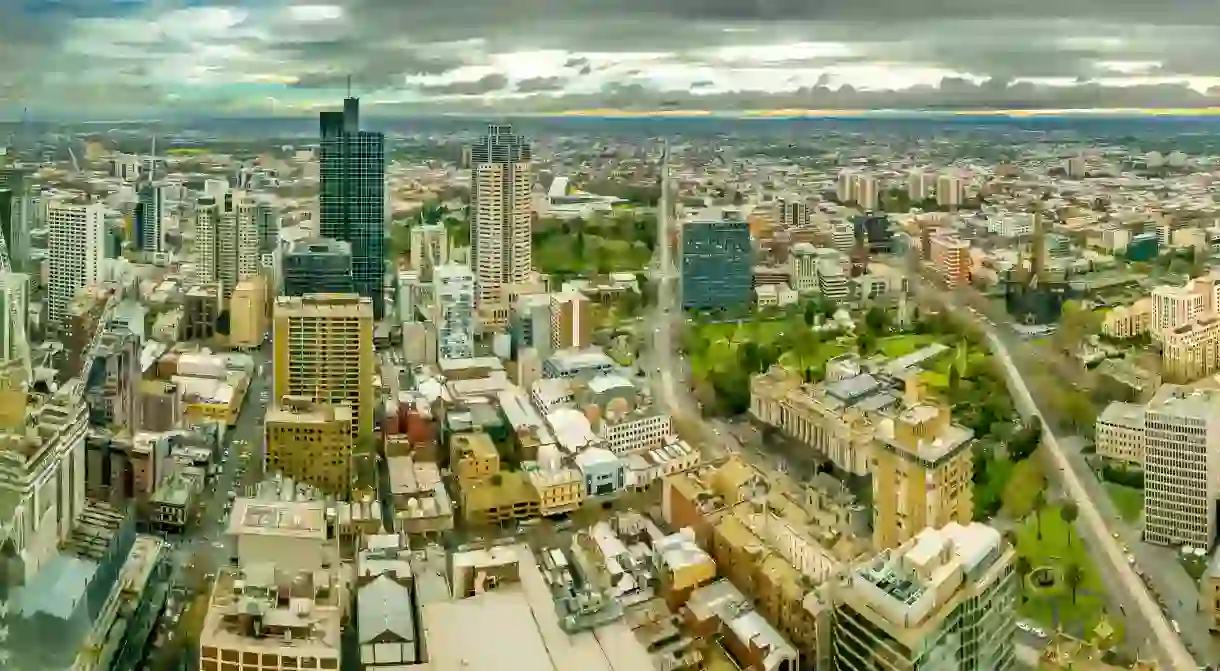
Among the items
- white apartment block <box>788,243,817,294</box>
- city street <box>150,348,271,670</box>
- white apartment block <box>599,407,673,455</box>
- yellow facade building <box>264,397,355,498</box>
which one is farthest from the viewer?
white apartment block <box>788,243,817,294</box>

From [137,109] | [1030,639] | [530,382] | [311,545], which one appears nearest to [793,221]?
[530,382]

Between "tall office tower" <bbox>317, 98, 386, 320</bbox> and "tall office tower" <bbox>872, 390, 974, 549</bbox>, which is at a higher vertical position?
"tall office tower" <bbox>317, 98, 386, 320</bbox>

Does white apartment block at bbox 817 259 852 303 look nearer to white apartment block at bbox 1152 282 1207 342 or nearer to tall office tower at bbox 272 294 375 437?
white apartment block at bbox 1152 282 1207 342

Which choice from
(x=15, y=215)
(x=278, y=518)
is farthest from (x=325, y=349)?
(x=15, y=215)

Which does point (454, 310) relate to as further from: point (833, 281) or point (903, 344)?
point (903, 344)

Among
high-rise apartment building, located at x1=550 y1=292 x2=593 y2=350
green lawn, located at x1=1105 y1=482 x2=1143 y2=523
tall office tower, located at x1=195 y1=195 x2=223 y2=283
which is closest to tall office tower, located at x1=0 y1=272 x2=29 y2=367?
tall office tower, located at x1=195 y1=195 x2=223 y2=283

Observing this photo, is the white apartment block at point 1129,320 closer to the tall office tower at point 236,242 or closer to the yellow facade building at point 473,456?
the yellow facade building at point 473,456
